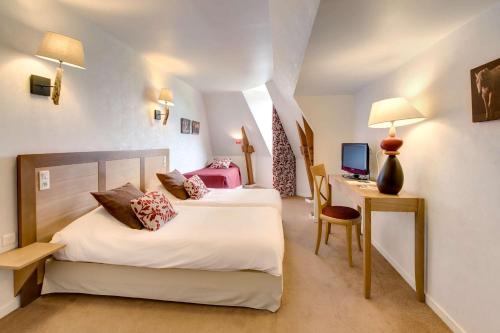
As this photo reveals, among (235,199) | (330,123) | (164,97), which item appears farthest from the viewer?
(330,123)

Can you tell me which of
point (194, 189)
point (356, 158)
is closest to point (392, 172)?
point (356, 158)

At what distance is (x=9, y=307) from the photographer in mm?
1785

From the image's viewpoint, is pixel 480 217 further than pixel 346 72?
No

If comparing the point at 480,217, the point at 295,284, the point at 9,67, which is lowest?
the point at 295,284

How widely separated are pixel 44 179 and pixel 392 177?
107 inches

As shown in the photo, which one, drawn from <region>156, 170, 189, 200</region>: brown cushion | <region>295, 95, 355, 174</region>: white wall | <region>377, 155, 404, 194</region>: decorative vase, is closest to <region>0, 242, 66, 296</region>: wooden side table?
<region>156, 170, 189, 200</region>: brown cushion

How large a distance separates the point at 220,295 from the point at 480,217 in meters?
1.72

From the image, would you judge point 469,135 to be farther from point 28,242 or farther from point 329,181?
point 28,242

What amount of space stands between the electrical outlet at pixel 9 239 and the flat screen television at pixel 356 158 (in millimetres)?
3250

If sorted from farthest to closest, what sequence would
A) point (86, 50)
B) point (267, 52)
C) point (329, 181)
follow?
1. point (329, 181)
2. point (267, 52)
3. point (86, 50)

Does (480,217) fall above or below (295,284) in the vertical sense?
above

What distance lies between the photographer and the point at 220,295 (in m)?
1.87

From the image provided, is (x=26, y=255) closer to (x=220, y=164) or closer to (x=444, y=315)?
(x=444, y=315)

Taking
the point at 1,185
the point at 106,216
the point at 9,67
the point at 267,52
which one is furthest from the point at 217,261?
the point at 267,52
